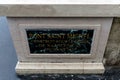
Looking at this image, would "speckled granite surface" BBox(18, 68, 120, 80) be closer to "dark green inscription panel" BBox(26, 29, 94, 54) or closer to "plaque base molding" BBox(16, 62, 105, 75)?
"plaque base molding" BBox(16, 62, 105, 75)

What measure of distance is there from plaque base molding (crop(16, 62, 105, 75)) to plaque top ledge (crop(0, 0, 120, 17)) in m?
0.76

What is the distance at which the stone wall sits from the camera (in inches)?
77.7

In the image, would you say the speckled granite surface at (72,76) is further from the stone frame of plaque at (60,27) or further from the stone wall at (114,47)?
the stone frame of plaque at (60,27)

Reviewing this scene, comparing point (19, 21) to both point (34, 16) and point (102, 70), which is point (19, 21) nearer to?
point (34, 16)

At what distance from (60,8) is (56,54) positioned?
2.18 feet

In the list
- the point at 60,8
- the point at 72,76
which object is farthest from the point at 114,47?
the point at 60,8

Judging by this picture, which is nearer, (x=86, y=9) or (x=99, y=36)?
(x=86, y=9)

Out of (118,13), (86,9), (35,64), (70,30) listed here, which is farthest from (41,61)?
(118,13)

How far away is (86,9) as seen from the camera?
1.71 metres

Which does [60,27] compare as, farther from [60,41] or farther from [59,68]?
[59,68]

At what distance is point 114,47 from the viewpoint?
7.09ft

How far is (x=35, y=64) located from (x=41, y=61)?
9 cm

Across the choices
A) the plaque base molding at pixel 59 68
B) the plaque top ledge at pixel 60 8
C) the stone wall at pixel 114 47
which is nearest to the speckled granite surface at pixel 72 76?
the plaque base molding at pixel 59 68

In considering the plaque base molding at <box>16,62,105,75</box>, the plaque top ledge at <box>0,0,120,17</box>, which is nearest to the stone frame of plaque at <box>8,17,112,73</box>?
the plaque base molding at <box>16,62,105,75</box>
